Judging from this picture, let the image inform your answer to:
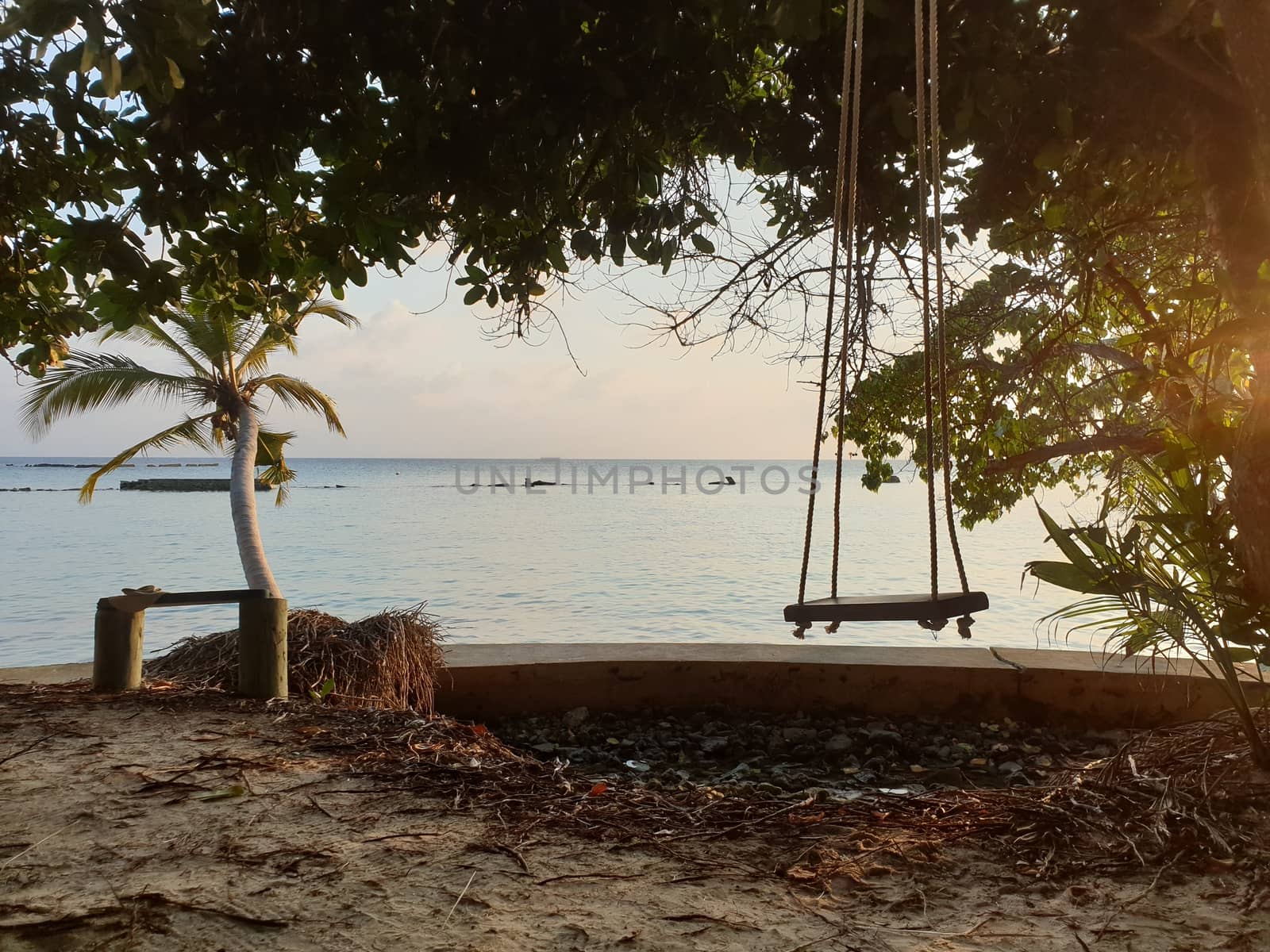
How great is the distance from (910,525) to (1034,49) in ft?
88.3

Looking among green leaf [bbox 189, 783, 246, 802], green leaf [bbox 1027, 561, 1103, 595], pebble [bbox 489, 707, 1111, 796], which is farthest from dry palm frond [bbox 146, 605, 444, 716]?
green leaf [bbox 1027, 561, 1103, 595]

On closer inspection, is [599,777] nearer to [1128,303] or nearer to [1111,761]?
[1111,761]

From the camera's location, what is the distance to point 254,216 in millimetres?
3535

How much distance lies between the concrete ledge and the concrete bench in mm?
694

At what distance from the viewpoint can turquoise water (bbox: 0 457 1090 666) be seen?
10617 millimetres

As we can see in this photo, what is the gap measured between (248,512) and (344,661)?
5.20 metres

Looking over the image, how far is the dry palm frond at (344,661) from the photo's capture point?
14.8 ft

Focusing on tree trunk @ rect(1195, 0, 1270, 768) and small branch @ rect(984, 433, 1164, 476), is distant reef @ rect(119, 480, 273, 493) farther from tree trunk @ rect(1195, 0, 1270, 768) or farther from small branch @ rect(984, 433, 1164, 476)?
tree trunk @ rect(1195, 0, 1270, 768)

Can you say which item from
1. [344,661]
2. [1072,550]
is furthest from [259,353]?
[1072,550]

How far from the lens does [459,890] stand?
7.00 ft

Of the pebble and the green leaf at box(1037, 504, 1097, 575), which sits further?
the pebble

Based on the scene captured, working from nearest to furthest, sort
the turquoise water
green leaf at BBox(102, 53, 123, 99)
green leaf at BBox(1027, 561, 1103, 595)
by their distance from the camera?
green leaf at BBox(102, 53, 123, 99) < green leaf at BBox(1027, 561, 1103, 595) < the turquoise water

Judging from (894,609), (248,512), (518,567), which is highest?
(894,609)

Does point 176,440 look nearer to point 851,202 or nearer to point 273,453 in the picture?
point 273,453
